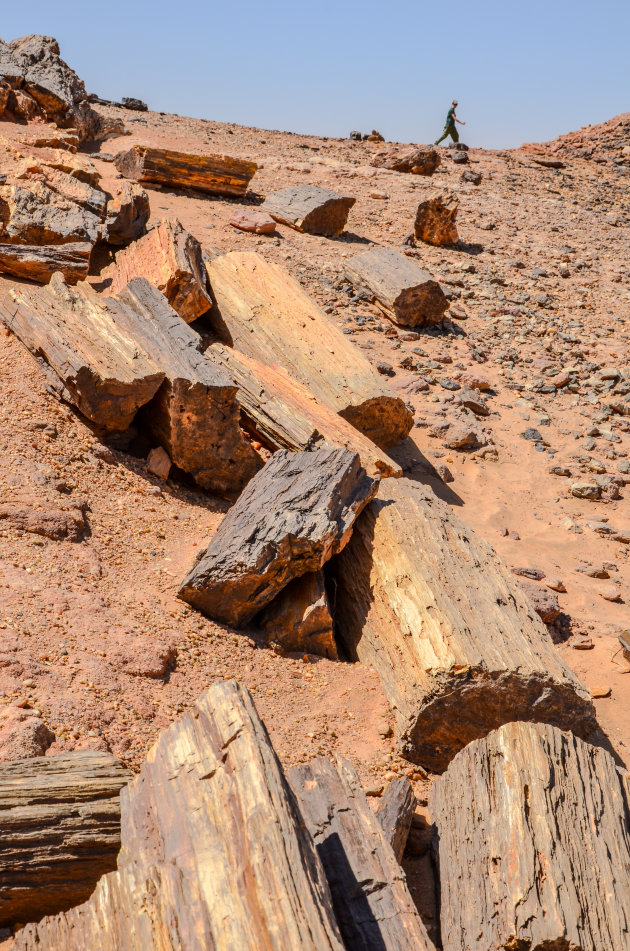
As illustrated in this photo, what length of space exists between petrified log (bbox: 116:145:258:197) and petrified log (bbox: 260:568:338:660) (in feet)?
24.9

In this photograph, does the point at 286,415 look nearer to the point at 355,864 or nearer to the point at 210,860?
the point at 355,864

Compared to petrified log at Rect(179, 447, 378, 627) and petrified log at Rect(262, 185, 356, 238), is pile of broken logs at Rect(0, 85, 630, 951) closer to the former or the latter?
petrified log at Rect(179, 447, 378, 627)

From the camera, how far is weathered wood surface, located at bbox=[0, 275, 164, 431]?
4.47 metres

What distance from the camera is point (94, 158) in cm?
1034

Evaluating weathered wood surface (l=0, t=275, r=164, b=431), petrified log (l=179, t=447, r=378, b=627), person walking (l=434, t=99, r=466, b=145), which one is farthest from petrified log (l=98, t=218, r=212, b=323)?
person walking (l=434, t=99, r=466, b=145)

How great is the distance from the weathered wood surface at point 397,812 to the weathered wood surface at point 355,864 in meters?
0.33

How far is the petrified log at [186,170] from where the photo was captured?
961cm

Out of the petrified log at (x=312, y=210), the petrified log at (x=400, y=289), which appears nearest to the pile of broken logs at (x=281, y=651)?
the petrified log at (x=400, y=289)

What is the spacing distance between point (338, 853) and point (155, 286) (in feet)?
14.4

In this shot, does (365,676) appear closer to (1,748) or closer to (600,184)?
(1,748)

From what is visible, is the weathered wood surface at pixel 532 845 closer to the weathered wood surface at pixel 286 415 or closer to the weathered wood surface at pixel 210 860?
the weathered wood surface at pixel 210 860

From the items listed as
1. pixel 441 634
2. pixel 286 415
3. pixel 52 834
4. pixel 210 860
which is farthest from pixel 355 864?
pixel 286 415

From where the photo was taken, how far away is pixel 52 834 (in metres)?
2.33

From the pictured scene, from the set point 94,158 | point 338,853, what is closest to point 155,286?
point 338,853
